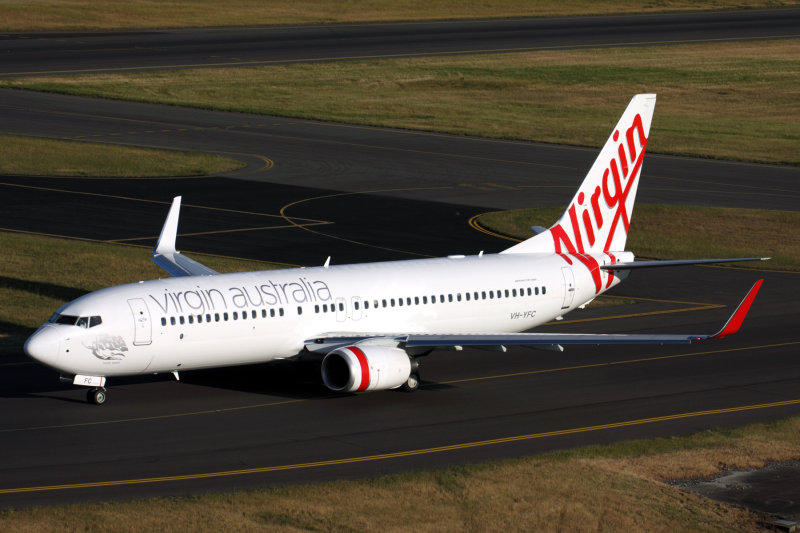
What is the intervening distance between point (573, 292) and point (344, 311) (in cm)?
1003

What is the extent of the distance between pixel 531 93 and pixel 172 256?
77.6 m

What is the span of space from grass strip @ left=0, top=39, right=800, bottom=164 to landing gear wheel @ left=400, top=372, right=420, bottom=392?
2442 inches

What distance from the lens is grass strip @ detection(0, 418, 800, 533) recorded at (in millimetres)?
33344

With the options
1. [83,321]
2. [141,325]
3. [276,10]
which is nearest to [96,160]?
[83,321]

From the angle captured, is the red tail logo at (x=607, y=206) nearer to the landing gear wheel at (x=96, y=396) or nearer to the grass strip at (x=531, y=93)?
the landing gear wheel at (x=96, y=396)

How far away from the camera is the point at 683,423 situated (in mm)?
43250

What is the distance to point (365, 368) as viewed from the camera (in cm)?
4378

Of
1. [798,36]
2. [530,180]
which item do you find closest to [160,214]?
[530,180]

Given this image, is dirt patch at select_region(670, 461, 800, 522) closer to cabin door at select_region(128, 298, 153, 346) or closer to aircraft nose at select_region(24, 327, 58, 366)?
cabin door at select_region(128, 298, 153, 346)

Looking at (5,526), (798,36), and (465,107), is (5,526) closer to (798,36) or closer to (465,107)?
(465,107)

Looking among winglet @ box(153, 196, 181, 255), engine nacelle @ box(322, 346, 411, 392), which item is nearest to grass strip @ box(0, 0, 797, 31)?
winglet @ box(153, 196, 181, 255)

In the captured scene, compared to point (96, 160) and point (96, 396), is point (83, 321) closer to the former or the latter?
point (96, 396)

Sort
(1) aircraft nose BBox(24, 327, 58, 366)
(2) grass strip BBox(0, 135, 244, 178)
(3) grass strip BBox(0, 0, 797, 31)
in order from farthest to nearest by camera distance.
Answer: (3) grass strip BBox(0, 0, 797, 31)
(2) grass strip BBox(0, 135, 244, 178)
(1) aircraft nose BBox(24, 327, 58, 366)

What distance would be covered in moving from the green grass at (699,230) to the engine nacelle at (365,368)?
30099mm
